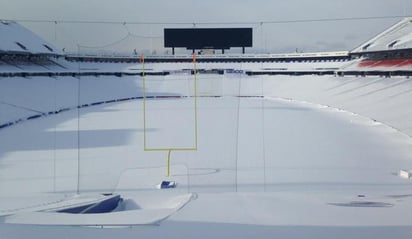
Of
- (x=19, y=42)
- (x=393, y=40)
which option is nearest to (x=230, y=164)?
(x=19, y=42)

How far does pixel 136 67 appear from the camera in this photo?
2348 cm

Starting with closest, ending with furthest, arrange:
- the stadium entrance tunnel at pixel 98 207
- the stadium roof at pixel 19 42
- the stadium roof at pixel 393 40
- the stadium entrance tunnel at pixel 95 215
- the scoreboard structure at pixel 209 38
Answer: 1. the stadium entrance tunnel at pixel 95 215
2. the stadium entrance tunnel at pixel 98 207
3. the stadium roof at pixel 19 42
4. the stadium roof at pixel 393 40
5. the scoreboard structure at pixel 209 38

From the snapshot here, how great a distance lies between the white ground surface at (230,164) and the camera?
188 cm

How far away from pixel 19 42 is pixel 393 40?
13784 millimetres

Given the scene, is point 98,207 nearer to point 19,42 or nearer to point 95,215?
point 95,215

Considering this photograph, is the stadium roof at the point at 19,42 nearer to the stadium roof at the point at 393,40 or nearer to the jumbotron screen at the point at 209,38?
the jumbotron screen at the point at 209,38

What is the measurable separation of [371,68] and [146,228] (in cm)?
1752

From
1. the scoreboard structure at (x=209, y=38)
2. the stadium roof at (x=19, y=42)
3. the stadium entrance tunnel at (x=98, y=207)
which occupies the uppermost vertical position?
the scoreboard structure at (x=209, y=38)

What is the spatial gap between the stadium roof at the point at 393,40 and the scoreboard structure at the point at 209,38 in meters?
4.62

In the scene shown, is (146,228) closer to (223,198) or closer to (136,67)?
(223,198)

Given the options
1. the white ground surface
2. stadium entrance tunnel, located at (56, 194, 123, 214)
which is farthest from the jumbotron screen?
stadium entrance tunnel, located at (56, 194, 123, 214)

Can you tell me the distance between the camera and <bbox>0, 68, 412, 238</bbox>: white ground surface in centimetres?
188

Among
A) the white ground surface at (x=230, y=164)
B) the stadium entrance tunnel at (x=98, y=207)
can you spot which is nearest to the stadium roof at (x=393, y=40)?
the white ground surface at (x=230, y=164)

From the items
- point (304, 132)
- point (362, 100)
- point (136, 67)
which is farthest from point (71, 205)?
point (136, 67)
